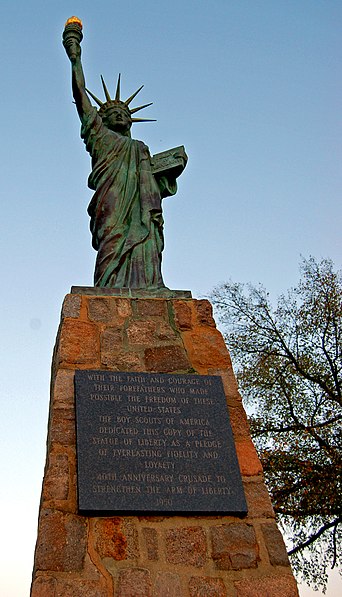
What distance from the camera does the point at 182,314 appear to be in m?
5.20

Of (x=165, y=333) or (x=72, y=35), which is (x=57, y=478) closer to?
(x=165, y=333)

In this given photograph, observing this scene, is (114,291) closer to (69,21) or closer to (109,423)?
(109,423)

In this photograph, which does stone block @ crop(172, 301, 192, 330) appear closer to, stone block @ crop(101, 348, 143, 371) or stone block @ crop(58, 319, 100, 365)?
stone block @ crop(101, 348, 143, 371)

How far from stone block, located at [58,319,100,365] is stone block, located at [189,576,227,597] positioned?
1.68m

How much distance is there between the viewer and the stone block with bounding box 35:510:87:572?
3479 mm

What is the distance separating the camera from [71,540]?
3.60 meters

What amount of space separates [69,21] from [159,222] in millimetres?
2409

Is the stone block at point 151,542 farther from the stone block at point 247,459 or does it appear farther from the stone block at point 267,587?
the stone block at point 247,459

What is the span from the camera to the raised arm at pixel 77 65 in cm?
643

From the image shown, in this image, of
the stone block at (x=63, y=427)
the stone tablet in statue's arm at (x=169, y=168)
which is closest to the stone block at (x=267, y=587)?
the stone block at (x=63, y=427)

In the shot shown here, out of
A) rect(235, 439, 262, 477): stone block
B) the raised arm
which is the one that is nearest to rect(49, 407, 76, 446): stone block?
rect(235, 439, 262, 477): stone block

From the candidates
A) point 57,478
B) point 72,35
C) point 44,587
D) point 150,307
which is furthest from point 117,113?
point 44,587

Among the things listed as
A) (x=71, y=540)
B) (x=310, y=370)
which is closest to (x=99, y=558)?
(x=71, y=540)

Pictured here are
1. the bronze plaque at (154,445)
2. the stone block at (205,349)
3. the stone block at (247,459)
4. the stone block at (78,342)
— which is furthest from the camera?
the stone block at (205,349)
